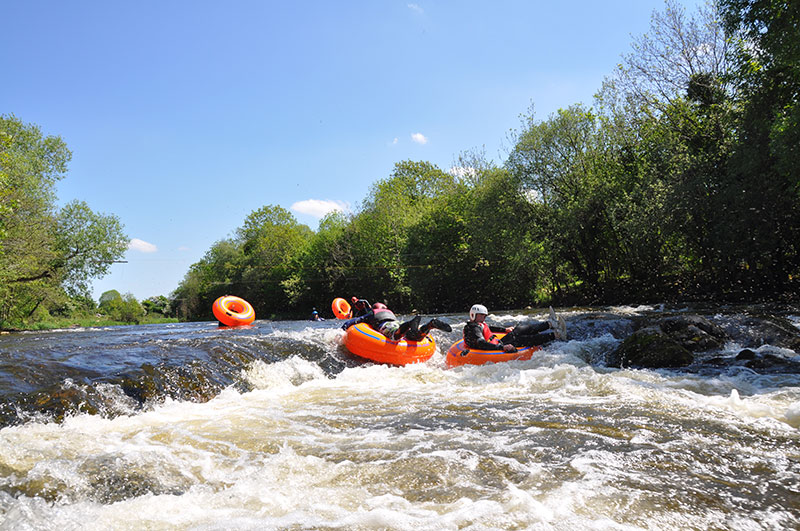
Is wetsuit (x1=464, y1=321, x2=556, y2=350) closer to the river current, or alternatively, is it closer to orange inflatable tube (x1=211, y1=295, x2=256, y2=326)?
the river current

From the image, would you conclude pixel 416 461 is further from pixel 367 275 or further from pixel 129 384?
pixel 367 275

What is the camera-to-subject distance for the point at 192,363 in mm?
7934

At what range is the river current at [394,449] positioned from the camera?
3010mm

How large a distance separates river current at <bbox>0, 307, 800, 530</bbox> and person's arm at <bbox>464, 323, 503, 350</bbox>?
0.97 m

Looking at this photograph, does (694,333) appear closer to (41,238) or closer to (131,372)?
(131,372)

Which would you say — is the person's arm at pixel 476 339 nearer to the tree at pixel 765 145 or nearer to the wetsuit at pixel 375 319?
the wetsuit at pixel 375 319

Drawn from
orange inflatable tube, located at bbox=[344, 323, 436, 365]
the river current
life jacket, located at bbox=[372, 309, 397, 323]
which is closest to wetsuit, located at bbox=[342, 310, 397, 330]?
life jacket, located at bbox=[372, 309, 397, 323]

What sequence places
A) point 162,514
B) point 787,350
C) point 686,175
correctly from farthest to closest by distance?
1. point 686,175
2. point 787,350
3. point 162,514

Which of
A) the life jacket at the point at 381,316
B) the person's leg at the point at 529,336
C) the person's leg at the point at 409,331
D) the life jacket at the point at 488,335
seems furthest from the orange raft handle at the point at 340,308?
the person's leg at the point at 529,336

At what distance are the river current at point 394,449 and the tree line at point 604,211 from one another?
35.4 ft

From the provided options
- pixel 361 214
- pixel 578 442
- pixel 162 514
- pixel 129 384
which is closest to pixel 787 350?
pixel 578 442

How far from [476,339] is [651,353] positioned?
3.10 meters

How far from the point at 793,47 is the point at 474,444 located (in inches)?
528

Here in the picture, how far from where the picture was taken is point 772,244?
1523 cm
